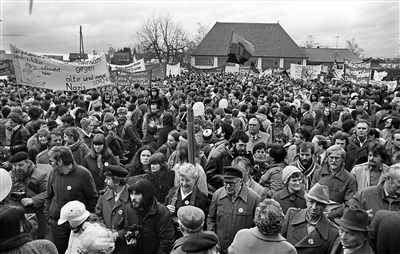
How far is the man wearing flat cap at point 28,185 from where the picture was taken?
170 inches

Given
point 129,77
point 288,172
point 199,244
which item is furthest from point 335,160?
point 129,77

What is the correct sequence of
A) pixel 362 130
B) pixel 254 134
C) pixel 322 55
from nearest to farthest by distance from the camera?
pixel 362 130
pixel 254 134
pixel 322 55

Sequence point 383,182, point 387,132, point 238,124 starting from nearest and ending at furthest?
1. point 383,182
2. point 238,124
3. point 387,132

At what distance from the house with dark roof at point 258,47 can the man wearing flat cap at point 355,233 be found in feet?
203

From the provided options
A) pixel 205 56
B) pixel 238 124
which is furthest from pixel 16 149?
pixel 205 56

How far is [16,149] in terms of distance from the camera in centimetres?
539

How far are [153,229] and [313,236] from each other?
1546 millimetres

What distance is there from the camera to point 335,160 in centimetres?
449

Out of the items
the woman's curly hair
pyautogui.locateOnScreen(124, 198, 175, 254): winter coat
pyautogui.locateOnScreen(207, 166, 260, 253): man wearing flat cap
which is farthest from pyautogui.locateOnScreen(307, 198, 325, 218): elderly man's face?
pyautogui.locateOnScreen(124, 198, 175, 254): winter coat

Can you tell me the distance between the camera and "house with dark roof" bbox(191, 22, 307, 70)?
65.1 m

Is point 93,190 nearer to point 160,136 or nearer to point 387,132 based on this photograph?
point 160,136

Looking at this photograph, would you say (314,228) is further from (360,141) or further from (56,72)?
(56,72)

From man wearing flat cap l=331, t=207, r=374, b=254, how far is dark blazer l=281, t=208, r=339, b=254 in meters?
0.31

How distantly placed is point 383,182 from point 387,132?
335 centimetres
